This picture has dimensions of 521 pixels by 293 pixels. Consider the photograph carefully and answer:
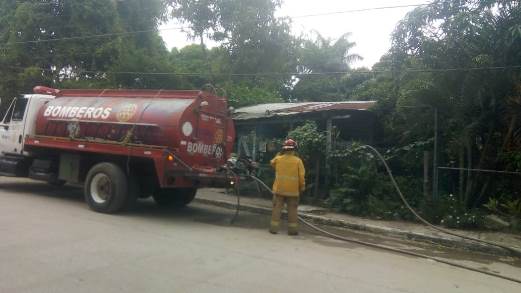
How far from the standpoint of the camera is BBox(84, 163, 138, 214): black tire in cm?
998

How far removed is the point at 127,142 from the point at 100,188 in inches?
48.7

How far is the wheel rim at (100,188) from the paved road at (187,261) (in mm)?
749

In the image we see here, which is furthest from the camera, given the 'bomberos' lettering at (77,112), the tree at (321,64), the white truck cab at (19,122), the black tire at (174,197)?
the tree at (321,64)

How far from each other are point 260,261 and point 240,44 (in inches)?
724

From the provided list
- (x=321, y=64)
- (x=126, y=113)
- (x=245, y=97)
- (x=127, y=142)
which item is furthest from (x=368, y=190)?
(x=321, y=64)

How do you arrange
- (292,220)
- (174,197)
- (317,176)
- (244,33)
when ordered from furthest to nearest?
1. (244,33)
2. (317,176)
3. (174,197)
4. (292,220)

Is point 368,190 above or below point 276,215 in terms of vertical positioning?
above

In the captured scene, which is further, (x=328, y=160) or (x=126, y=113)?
(x=328, y=160)

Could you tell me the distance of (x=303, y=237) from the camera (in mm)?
8812

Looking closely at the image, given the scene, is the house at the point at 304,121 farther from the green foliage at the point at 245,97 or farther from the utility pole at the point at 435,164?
the green foliage at the point at 245,97

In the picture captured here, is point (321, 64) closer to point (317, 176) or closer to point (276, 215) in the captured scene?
point (317, 176)

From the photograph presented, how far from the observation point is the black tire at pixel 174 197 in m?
11.6

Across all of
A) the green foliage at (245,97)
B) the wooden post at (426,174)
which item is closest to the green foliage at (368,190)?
the wooden post at (426,174)

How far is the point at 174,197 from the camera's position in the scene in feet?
38.2
